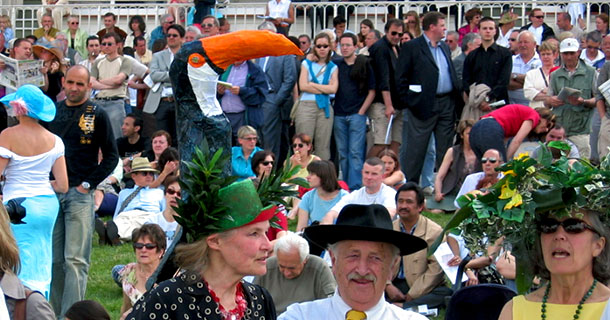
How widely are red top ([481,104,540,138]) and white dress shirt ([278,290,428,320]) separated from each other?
7.27 meters

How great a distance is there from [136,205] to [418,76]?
381 centimetres

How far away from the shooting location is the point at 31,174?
8109 mm

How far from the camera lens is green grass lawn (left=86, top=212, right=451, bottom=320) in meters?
9.46

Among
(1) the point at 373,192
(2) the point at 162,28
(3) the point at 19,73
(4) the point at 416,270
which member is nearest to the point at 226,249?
(4) the point at 416,270

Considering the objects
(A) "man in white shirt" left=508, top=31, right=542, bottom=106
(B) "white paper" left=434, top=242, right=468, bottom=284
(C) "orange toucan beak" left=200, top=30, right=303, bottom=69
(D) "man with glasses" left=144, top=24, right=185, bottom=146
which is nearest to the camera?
(C) "orange toucan beak" left=200, top=30, right=303, bottom=69

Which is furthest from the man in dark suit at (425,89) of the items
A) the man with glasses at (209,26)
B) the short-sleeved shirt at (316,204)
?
the man with glasses at (209,26)

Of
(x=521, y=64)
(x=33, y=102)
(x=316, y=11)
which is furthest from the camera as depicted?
(x=316, y=11)

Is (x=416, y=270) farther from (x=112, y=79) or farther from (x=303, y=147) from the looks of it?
(x=112, y=79)

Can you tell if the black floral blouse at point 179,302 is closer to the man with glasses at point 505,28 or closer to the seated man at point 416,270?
the seated man at point 416,270

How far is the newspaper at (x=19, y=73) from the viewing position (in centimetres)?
1215

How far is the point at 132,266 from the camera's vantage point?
8930 mm

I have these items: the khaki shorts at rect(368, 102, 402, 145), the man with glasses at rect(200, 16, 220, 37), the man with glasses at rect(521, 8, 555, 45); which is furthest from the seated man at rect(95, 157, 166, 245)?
the man with glasses at rect(521, 8, 555, 45)

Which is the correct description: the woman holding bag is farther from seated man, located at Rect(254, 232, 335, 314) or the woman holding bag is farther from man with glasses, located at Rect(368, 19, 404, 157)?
seated man, located at Rect(254, 232, 335, 314)

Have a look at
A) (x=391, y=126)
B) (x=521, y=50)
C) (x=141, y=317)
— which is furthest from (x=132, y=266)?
(x=521, y=50)
